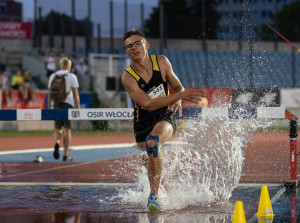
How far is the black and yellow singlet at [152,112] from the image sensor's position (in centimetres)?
817

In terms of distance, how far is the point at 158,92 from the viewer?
323 inches

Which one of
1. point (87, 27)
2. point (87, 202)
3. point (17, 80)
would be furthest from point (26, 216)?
point (87, 27)

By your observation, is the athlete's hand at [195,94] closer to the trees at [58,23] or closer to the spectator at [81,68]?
the spectator at [81,68]

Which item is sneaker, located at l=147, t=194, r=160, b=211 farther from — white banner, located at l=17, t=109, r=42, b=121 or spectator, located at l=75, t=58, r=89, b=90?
spectator, located at l=75, t=58, r=89, b=90

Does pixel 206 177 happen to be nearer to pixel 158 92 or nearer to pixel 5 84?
A: pixel 158 92

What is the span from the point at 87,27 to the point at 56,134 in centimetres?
2406

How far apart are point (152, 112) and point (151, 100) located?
1.40ft

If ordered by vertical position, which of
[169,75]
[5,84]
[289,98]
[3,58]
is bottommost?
[289,98]

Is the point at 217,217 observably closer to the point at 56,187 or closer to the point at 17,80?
the point at 56,187

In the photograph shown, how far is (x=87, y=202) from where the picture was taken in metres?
8.53

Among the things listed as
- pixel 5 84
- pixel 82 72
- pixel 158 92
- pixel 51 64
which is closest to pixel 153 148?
pixel 158 92

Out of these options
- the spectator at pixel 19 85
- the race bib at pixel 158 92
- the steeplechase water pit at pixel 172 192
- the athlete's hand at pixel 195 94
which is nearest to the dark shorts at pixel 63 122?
the steeplechase water pit at pixel 172 192

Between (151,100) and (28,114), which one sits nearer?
(151,100)

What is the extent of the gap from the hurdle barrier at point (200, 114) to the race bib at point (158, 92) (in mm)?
1687
